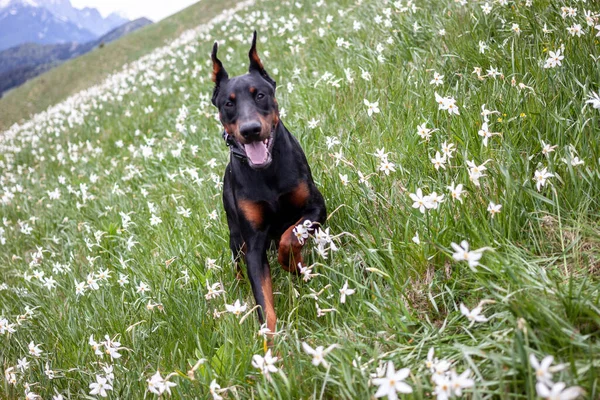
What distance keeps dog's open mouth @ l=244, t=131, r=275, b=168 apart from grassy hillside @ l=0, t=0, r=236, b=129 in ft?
82.8

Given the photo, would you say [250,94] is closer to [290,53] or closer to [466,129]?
[466,129]

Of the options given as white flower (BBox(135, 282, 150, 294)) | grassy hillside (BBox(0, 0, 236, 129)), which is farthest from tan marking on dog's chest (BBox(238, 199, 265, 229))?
grassy hillside (BBox(0, 0, 236, 129))

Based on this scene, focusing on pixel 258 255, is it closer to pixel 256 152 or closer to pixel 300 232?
pixel 300 232

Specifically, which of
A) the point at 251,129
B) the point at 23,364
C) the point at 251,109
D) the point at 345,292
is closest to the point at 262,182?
the point at 251,129

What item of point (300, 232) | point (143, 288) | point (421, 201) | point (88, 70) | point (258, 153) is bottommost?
point (143, 288)

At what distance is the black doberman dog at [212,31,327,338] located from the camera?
10.1 ft

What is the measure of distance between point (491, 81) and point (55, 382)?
12.6ft

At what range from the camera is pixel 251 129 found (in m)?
3.06

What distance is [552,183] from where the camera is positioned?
2.40 meters

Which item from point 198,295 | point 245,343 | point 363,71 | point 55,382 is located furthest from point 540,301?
point 363,71

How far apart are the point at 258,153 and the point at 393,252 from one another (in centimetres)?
116

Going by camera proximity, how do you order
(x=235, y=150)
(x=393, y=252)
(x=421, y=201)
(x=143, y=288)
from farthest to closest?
(x=235, y=150) → (x=143, y=288) → (x=393, y=252) → (x=421, y=201)

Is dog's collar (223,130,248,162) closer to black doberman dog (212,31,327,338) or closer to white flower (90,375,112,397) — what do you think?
black doberman dog (212,31,327,338)

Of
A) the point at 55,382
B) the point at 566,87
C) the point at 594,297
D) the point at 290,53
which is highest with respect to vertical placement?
the point at 290,53
